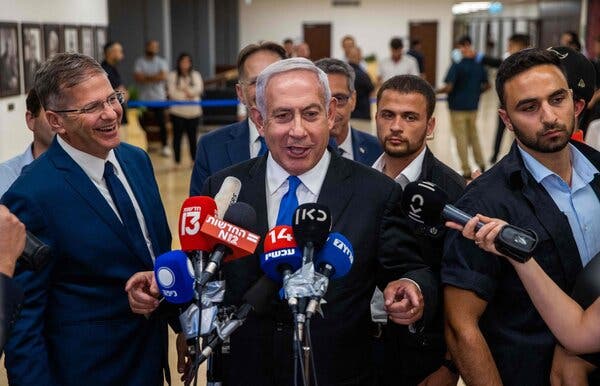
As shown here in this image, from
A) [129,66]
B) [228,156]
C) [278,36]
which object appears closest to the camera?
[228,156]

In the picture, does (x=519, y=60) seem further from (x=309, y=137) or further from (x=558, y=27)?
(x=558, y=27)

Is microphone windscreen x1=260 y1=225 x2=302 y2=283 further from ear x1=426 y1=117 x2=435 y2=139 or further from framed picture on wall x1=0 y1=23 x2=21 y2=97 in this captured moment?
framed picture on wall x1=0 y1=23 x2=21 y2=97

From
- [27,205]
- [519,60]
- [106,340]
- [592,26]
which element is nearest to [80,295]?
[106,340]

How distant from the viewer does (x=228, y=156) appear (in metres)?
3.52

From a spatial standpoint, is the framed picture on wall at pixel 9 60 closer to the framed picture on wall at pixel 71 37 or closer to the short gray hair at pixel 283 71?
the framed picture on wall at pixel 71 37

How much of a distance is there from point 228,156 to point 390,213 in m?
1.45

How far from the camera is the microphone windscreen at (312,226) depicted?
1711 mm

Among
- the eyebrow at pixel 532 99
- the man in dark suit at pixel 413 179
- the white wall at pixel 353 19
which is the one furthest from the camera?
the white wall at pixel 353 19

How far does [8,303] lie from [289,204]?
777 mm

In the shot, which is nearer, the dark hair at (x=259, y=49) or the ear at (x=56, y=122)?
the ear at (x=56, y=122)

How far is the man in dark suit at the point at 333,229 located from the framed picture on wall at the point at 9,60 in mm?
6928

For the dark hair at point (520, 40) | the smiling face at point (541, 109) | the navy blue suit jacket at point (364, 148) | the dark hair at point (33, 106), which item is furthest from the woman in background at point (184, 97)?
the smiling face at point (541, 109)

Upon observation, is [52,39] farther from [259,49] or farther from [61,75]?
[61,75]

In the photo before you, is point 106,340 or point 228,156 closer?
point 106,340
